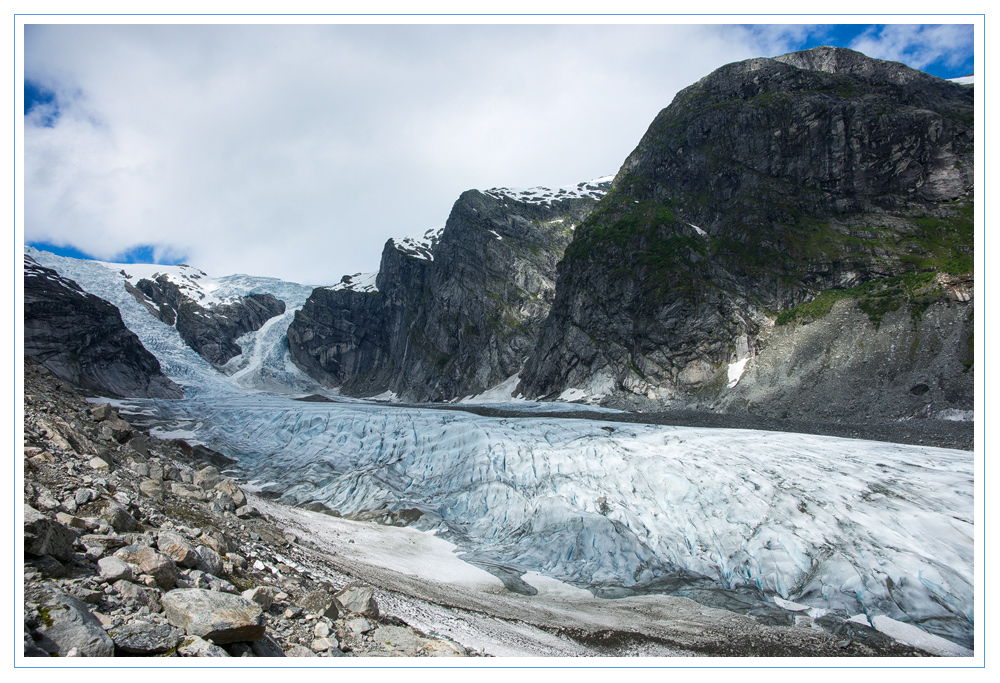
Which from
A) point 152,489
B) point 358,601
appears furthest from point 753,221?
point 152,489

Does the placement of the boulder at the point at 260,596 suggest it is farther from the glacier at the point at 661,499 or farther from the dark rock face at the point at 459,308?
the dark rock face at the point at 459,308

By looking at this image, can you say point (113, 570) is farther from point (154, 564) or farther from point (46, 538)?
point (46, 538)

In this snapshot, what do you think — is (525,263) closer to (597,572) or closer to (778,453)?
(778,453)

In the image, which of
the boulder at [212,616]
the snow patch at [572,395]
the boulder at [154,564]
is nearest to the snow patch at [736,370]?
the snow patch at [572,395]

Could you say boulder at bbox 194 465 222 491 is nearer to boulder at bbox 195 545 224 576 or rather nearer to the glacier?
the glacier

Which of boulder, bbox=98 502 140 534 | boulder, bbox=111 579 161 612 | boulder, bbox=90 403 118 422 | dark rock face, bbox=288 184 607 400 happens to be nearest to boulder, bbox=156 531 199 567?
boulder, bbox=98 502 140 534
